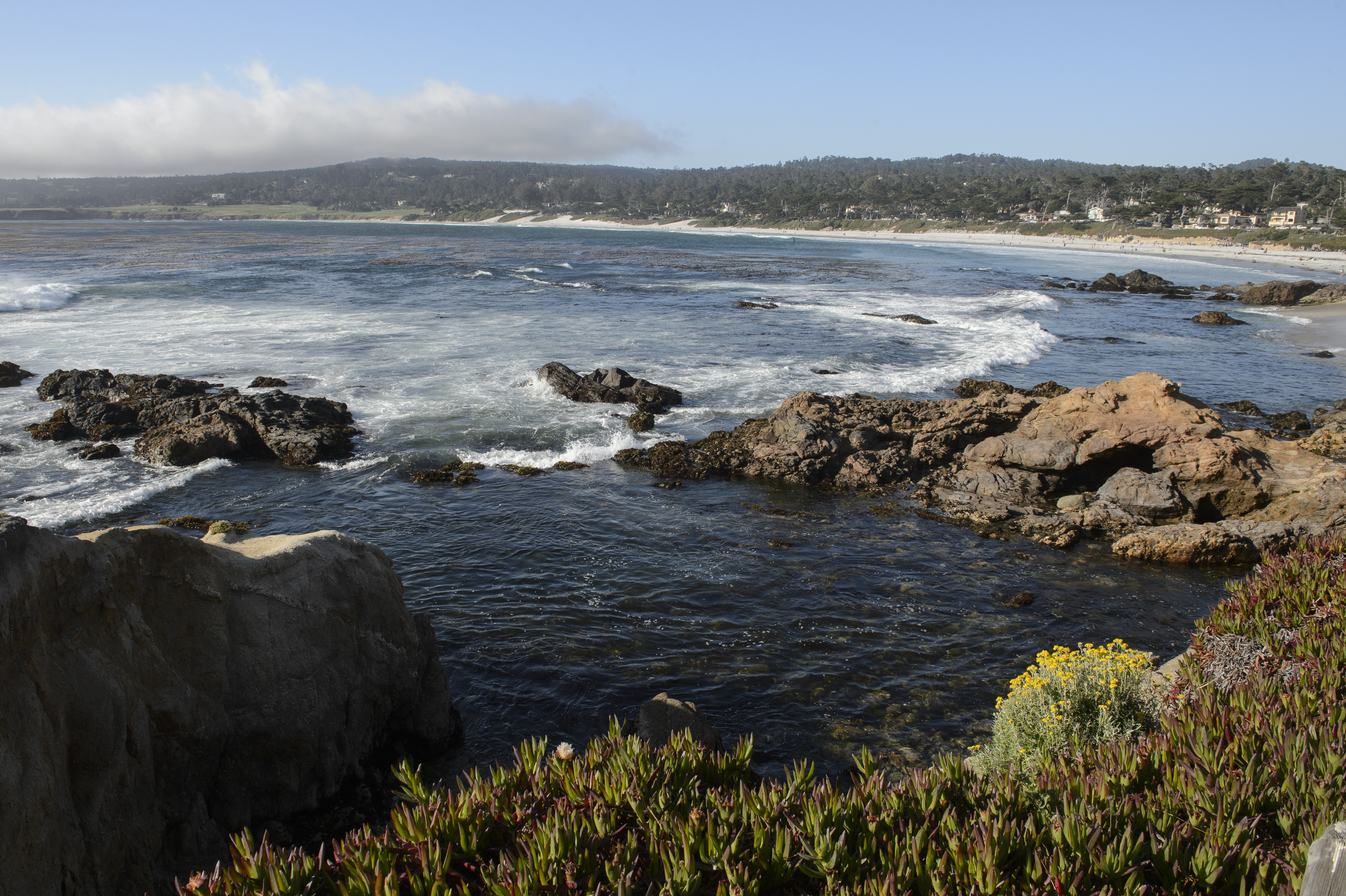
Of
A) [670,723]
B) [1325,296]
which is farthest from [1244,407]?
[1325,296]

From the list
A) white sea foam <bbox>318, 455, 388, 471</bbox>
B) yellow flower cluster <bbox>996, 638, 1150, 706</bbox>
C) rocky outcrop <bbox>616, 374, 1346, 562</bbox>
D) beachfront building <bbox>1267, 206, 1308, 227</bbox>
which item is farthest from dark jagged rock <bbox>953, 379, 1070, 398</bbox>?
beachfront building <bbox>1267, 206, 1308, 227</bbox>

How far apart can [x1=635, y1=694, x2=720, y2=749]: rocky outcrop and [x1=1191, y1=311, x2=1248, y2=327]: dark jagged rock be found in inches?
1761

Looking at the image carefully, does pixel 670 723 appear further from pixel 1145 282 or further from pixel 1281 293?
pixel 1145 282

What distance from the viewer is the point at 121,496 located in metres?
14.7

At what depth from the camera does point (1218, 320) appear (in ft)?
137

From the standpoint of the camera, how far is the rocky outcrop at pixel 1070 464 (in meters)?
13.7

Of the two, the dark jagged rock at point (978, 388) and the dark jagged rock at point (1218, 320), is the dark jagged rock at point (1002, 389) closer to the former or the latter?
the dark jagged rock at point (978, 388)

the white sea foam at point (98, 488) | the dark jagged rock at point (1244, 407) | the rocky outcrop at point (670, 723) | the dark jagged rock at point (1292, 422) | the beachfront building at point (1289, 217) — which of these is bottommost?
the rocky outcrop at point (670, 723)

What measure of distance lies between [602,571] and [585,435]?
7.51 meters

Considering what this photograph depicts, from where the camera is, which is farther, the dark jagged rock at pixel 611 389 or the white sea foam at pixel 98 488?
the dark jagged rock at pixel 611 389

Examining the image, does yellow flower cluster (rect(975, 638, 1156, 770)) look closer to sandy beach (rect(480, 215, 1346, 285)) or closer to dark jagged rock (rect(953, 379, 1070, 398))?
dark jagged rock (rect(953, 379, 1070, 398))

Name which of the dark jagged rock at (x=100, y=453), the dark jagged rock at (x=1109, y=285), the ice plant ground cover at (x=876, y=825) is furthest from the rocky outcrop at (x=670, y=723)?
the dark jagged rock at (x=1109, y=285)

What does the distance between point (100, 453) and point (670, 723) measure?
15831mm

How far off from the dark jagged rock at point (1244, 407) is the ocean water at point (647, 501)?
0.64m
